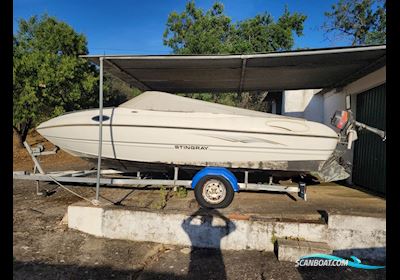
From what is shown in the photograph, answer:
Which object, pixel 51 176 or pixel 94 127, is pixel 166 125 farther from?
pixel 51 176

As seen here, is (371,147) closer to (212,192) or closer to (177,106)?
(212,192)

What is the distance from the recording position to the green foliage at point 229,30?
17.5 metres

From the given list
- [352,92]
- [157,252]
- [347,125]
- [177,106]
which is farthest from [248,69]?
[157,252]

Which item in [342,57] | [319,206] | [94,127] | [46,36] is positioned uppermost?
[46,36]

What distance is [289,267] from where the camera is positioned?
3787 mm

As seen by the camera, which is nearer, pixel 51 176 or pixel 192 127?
pixel 192 127

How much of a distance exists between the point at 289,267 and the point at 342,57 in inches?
123

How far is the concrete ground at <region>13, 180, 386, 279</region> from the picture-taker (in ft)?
11.9

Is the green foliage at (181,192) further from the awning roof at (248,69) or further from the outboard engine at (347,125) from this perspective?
the outboard engine at (347,125)

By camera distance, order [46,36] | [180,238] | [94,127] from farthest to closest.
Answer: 1. [46,36]
2. [94,127]
3. [180,238]

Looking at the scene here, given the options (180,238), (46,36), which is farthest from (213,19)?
(180,238)

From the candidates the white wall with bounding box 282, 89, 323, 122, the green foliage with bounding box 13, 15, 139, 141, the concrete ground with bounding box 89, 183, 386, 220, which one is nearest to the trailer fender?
the concrete ground with bounding box 89, 183, 386, 220

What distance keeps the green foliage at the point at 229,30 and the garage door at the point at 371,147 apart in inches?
426

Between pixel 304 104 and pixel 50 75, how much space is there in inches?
386
